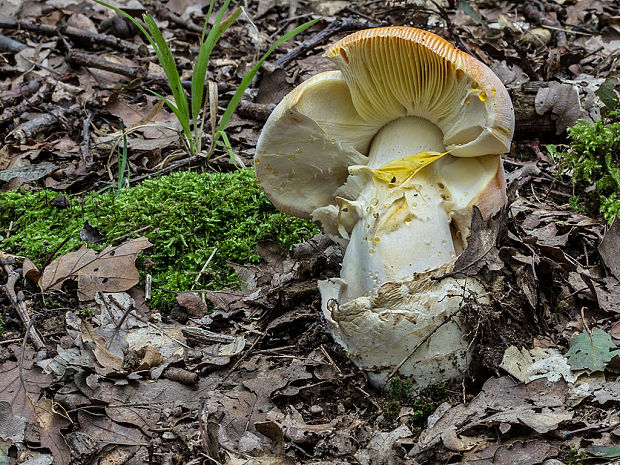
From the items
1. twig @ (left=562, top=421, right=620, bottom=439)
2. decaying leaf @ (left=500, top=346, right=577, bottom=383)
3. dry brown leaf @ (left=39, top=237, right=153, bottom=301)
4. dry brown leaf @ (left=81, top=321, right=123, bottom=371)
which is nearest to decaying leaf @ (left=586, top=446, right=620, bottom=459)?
twig @ (left=562, top=421, right=620, bottom=439)

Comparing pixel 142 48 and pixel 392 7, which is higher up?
pixel 392 7

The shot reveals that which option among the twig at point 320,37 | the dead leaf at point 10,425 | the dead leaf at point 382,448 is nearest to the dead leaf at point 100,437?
the dead leaf at point 10,425

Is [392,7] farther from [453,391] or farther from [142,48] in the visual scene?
[453,391]

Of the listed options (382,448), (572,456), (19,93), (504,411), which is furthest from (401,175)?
(19,93)

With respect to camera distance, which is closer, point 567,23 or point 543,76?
point 543,76

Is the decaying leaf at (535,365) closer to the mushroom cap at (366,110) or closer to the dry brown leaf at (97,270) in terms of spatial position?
the mushroom cap at (366,110)

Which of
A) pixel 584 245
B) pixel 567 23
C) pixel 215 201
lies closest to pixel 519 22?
pixel 567 23

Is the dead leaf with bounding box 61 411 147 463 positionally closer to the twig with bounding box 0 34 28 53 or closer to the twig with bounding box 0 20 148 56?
the twig with bounding box 0 20 148 56

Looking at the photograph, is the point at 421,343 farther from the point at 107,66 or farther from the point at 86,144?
the point at 107,66
